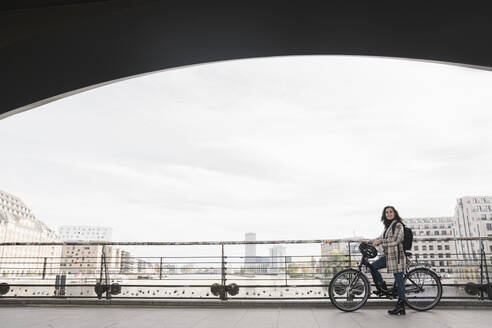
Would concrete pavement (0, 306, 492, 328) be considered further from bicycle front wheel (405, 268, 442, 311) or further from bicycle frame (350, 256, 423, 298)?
bicycle frame (350, 256, 423, 298)

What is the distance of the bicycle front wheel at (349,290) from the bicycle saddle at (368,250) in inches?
10.9

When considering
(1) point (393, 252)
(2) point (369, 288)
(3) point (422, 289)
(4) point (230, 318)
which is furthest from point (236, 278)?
(3) point (422, 289)

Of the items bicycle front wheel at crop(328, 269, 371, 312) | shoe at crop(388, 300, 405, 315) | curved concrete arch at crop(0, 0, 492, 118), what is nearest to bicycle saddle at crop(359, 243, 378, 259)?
bicycle front wheel at crop(328, 269, 371, 312)

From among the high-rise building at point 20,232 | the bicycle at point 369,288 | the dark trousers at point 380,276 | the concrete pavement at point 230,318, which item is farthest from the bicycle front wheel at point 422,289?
the high-rise building at point 20,232

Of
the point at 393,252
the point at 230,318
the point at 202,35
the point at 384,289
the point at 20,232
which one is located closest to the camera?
the point at 202,35

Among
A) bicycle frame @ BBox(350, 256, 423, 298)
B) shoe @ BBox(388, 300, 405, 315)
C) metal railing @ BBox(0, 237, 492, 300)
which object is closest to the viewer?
shoe @ BBox(388, 300, 405, 315)

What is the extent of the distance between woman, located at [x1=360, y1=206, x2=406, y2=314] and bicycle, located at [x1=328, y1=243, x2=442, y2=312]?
12 centimetres

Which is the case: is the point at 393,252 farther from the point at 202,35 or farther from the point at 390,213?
the point at 202,35

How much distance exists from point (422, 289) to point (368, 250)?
923mm

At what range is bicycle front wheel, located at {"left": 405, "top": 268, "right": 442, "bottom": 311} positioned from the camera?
5590 millimetres

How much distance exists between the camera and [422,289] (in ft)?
18.4

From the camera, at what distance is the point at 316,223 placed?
168 metres

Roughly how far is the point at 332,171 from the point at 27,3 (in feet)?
Result: 464

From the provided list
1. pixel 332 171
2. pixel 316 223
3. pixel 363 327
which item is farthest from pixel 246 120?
pixel 363 327
